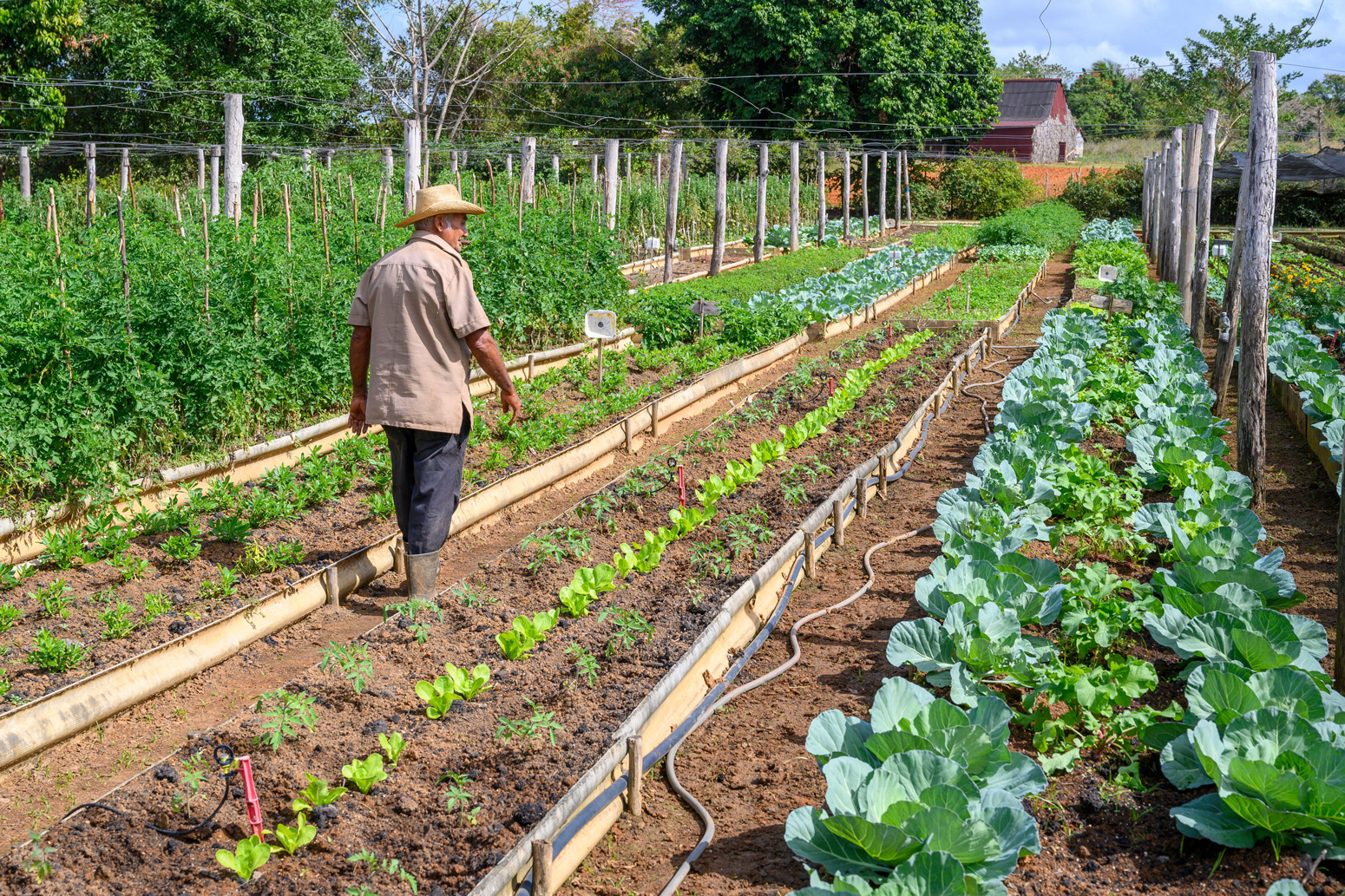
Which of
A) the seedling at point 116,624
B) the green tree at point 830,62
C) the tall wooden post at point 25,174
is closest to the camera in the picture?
the seedling at point 116,624

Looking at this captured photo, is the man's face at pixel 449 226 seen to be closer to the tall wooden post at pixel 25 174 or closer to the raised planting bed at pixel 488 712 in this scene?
the raised planting bed at pixel 488 712

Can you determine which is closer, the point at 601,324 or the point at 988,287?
the point at 601,324

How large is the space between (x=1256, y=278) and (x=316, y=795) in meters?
6.37

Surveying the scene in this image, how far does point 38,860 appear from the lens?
9.18 feet

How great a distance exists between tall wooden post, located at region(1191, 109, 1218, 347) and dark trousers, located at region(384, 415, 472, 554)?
29.2 ft

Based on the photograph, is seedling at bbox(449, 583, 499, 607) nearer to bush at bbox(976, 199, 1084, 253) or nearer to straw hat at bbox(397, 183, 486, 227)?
straw hat at bbox(397, 183, 486, 227)

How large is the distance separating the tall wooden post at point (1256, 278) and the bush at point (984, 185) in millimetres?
30984

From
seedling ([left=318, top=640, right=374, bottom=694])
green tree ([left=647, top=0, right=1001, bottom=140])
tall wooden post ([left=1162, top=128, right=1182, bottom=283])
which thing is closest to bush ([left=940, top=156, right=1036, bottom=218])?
green tree ([left=647, top=0, right=1001, bottom=140])

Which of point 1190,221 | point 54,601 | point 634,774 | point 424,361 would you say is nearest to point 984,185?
point 1190,221

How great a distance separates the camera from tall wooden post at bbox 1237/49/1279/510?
6664 mm

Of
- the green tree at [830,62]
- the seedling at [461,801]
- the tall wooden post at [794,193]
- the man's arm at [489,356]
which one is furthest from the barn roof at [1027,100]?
the seedling at [461,801]

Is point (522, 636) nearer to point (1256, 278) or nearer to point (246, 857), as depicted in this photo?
point (246, 857)

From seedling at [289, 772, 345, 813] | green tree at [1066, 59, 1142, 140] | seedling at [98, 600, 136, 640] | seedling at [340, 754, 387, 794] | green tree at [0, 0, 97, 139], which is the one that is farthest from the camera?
green tree at [1066, 59, 1142, 140]

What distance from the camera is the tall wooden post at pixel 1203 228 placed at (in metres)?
11.5
